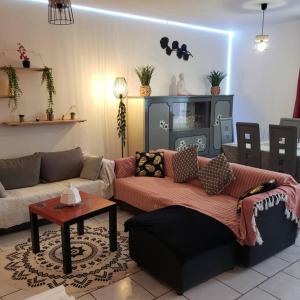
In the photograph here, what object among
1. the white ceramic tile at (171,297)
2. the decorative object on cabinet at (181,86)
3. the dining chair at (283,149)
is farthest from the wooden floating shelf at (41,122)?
the white ceramic tile at (171,297)

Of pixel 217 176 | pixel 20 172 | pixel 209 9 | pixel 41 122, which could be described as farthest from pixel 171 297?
pixel 209 9

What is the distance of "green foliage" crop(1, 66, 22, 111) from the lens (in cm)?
376

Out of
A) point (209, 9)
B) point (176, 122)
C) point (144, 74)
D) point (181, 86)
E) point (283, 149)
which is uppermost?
point (209, 9)

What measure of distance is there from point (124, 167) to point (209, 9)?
8.41 feet

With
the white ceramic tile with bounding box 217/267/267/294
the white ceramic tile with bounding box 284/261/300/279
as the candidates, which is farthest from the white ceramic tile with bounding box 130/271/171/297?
the white ceramic tile with bounding box 284/261/300/279

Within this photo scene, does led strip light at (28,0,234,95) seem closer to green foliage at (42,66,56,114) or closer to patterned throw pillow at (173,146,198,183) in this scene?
green foliage at (42,66,56,114)

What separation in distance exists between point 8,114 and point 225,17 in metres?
3.57

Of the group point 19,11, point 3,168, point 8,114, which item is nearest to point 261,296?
point 3,168

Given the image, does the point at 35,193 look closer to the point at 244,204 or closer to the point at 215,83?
the point at 244,204

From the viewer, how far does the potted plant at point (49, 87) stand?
4.11 m

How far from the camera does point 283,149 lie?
381 cm

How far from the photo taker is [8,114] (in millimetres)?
3969

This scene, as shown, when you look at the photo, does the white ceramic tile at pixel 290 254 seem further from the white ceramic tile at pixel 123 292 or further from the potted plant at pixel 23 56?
the potted plant at pixel 23 56

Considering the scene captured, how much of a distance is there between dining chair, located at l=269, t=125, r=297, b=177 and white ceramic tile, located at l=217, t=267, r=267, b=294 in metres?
1.63
